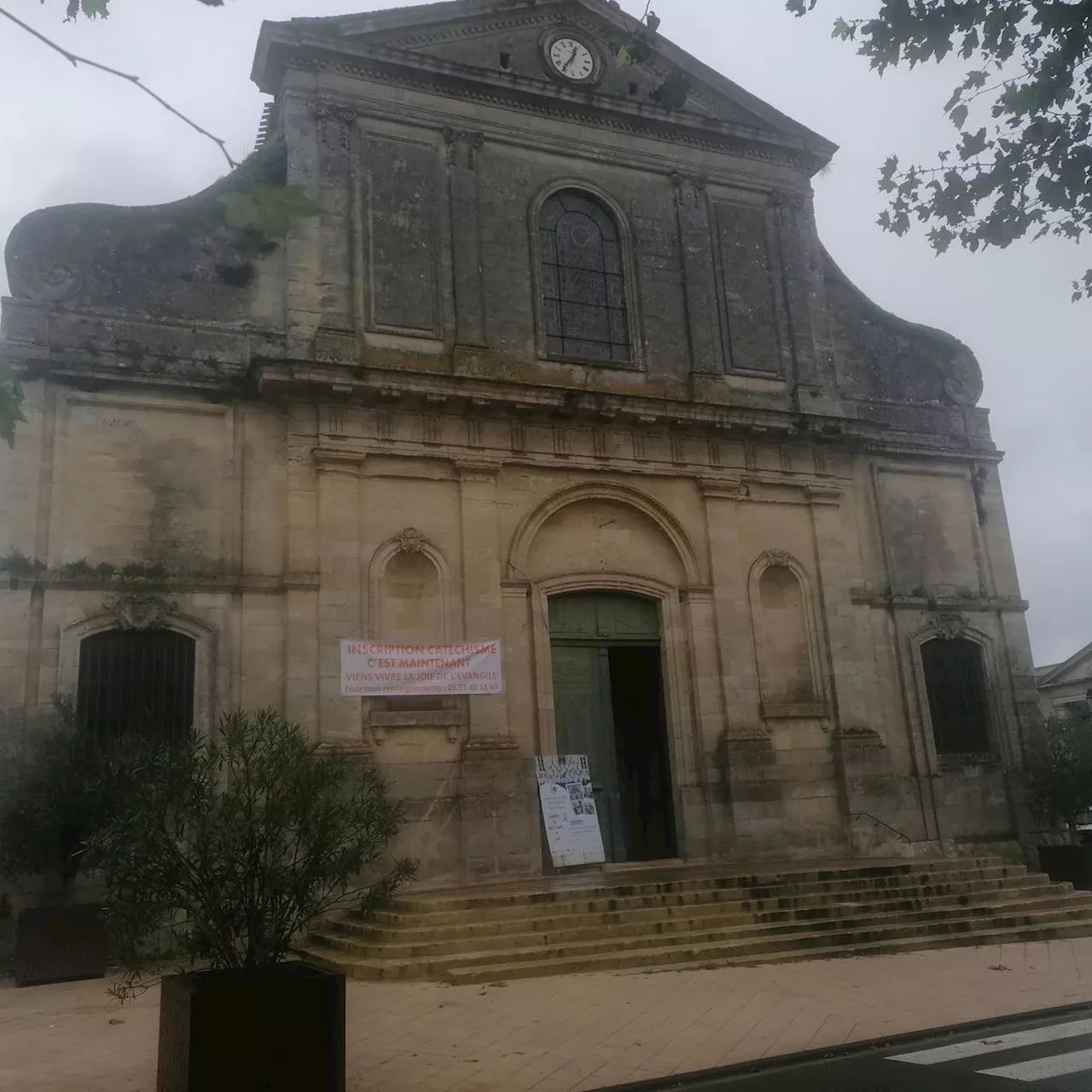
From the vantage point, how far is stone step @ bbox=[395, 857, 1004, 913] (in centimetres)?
1088

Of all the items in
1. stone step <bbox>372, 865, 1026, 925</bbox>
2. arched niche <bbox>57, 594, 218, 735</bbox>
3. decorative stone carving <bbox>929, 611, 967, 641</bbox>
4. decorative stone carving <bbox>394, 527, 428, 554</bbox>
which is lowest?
stone step <bbox>372, 865, 1026, 925</bbox>

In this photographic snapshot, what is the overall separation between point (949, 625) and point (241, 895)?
13.1 metres

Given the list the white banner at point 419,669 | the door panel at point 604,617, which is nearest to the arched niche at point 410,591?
the white banner at point 419,669

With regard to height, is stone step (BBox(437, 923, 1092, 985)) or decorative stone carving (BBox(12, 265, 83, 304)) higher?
decorative stone carving (BBox(12, 265, 83, 304))

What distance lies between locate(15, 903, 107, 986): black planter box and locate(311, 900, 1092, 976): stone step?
6.87 feet

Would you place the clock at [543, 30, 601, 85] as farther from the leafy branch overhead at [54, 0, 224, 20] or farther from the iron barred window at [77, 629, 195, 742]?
the leafy branch overhead at [54, 0, 224, 20]

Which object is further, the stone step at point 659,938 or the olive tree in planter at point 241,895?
the stone step at point 659,938

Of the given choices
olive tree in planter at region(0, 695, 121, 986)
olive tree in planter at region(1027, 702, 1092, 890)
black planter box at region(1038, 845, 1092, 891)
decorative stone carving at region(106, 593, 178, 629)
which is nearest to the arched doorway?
decorative stone carving at region(106, 593, 178, 629)

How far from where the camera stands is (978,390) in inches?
720

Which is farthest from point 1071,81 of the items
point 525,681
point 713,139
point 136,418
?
point 713,139

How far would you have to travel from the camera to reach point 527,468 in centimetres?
1469

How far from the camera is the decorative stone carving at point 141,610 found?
12.3 m

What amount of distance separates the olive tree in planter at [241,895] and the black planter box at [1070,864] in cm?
1116

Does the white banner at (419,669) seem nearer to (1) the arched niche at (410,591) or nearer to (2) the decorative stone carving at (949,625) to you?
(1) the arched niche at (410,591)
